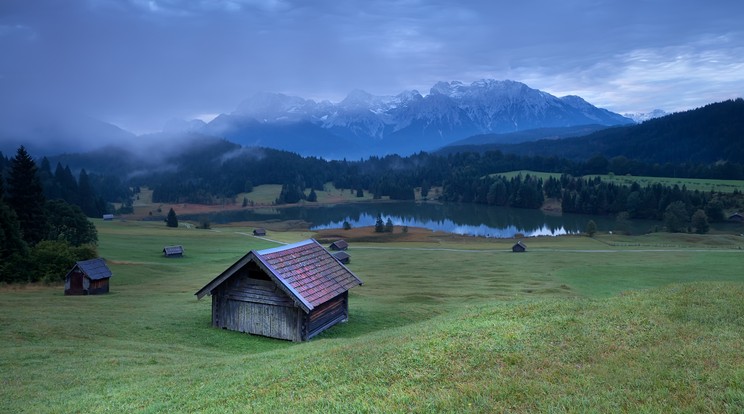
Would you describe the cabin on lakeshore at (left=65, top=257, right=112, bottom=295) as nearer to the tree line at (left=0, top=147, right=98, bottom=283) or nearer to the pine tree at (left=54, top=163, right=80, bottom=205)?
the tree line at (left=0, top=147, right=98, bottom=283)

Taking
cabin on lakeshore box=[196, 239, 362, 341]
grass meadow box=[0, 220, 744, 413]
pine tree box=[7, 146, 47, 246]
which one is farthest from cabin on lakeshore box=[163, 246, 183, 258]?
cabin on lakeshore box=[196, 239, 362, 341]

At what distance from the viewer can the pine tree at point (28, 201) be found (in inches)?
2327

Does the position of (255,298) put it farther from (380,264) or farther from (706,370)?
(380,264)

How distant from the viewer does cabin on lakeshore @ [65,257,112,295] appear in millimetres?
39000

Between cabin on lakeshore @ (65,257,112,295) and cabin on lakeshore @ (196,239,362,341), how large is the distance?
1729 centimetres

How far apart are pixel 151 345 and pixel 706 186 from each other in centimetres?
19384

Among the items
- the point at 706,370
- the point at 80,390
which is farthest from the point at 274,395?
the point at 706,370

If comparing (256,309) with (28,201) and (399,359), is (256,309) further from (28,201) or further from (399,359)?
(28,201)

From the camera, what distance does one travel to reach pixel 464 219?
15600cm

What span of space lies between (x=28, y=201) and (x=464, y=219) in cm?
12095

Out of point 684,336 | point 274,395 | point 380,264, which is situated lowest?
point 380,264

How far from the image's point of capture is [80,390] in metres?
14.6

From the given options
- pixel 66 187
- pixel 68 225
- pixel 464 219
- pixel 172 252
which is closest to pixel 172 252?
pixel 172 252

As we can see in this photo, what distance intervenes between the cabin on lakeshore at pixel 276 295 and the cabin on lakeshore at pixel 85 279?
1729 cm
